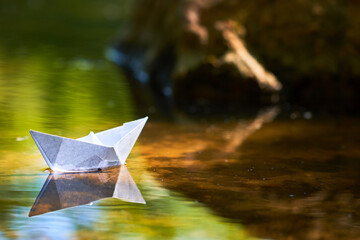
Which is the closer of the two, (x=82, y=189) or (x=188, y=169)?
(x=82, y=189)

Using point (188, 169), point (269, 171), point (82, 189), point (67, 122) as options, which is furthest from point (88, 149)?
point (67, 122)

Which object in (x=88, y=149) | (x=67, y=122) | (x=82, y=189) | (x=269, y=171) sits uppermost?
(x=67, y=122)

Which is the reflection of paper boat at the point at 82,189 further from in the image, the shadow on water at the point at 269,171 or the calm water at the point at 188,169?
the shadow on water at the point at 269,171

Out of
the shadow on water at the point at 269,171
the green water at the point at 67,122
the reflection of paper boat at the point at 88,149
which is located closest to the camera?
the green water at the point at 67,122

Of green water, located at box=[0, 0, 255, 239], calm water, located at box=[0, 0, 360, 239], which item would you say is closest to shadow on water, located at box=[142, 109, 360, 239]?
calm water, located at box=[0, 0, 360, 239]

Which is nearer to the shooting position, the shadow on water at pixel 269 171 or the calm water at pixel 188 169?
the calm water at pixel 188 169

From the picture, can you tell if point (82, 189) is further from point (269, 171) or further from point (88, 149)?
point (269, 171)

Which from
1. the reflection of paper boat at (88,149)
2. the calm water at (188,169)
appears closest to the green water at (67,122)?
the calm water at (188,169)
